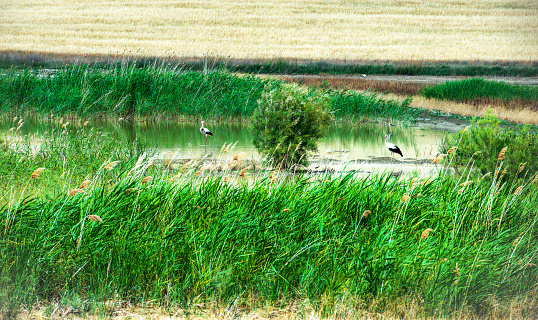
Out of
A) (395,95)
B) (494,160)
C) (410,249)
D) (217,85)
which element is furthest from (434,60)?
(410,249)

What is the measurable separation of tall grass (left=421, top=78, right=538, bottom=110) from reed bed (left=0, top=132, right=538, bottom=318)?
16.9 metres

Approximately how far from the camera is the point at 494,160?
773 centimetres

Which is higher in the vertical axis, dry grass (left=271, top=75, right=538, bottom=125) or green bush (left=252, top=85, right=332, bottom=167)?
green bush (left=252, top=85, right=332, bottom=167)

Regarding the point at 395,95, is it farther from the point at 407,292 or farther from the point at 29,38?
the point at 29,38

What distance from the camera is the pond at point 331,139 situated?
1208cm

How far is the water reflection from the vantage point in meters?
12.7

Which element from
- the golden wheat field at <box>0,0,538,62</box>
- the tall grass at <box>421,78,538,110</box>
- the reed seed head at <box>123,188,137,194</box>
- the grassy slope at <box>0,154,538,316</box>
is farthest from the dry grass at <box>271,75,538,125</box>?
the reed seed head at <box>123,188,137,194</box>

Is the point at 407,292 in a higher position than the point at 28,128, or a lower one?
higher

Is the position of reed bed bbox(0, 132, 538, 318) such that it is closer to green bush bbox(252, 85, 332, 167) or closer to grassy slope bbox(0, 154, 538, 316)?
grassy slope bbox(0, 154, 538, 316)

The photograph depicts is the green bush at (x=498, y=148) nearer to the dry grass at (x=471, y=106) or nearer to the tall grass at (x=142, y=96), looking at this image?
the tall grass at (x=142, y=96)

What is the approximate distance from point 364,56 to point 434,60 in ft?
18.0

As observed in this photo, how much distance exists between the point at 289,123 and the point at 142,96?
890 centimetres

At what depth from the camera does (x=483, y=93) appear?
21891 millimetres

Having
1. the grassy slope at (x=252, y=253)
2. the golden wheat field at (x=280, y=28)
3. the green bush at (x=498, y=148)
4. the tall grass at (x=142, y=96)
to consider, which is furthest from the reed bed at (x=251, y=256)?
the golden wheat field at (x=280, y=28)
